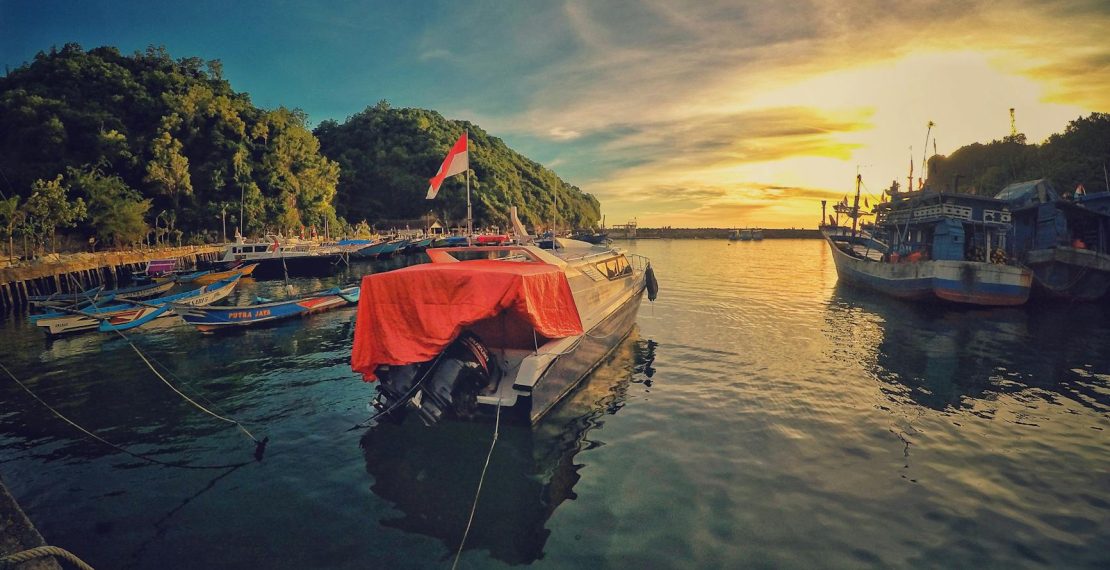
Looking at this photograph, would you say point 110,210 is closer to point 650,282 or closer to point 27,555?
point 650,282

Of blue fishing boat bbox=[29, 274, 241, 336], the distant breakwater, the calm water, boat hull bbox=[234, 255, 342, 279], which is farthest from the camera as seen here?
the distant breakwater

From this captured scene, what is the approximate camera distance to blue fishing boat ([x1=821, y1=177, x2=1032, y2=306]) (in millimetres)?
23844

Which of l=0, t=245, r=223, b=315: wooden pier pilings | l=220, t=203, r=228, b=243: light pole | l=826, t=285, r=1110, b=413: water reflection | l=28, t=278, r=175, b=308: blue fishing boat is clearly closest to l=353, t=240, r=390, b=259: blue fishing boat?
l=220, t=203, r=228, b=243: light pole

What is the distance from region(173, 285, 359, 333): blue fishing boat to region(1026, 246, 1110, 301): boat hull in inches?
1555

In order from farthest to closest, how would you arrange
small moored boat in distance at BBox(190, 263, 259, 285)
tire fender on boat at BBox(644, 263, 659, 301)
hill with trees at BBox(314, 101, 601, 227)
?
hill with trees at BBox(314, 101, 601, 227) → small moored boat in distance at BBox(190, 263, 259, 285) → tire fender on boat at BBox(644, 263, 659, 301)

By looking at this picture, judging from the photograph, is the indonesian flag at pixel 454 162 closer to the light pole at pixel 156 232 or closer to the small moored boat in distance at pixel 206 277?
the small moored boat in distance at pixel 206 277

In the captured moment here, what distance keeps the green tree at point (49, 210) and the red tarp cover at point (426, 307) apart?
156 ft

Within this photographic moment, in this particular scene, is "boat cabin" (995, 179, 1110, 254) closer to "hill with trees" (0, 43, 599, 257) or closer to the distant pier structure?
"hill with trees" (0, 43, 599, 257)

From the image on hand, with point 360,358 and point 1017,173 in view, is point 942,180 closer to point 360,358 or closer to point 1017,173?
point 1017,173

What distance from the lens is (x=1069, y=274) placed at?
26.0m

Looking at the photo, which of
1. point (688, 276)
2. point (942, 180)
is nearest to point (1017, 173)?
point (942, 180)

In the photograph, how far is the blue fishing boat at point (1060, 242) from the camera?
25.2m

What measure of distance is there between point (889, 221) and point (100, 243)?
7149 centimetres

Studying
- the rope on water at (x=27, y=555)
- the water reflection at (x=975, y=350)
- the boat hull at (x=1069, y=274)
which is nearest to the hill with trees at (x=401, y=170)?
the water reflection at (x=975, y=350)
